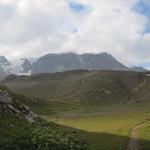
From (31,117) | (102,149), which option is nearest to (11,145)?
(102,149)

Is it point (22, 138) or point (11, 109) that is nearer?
point (22, 138)

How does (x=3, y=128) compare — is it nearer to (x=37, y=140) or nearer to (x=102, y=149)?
(x=37, y=140)

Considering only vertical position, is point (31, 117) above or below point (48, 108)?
below

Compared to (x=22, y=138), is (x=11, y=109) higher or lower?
higher

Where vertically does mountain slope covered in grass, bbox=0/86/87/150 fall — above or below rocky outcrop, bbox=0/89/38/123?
below

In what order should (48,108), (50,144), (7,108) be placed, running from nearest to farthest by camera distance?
(50,144) < (7,108) < (48,108)

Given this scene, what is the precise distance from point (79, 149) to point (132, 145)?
1003 cm

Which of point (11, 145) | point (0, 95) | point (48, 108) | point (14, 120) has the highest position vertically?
point (48, 108)

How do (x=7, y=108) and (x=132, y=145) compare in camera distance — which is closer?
(x=132, y=145)

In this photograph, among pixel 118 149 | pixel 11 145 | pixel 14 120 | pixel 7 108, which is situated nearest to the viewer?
pixel 11 145

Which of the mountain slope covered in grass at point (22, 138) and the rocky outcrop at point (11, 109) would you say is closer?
the mountain slope covered in grass at point (22, 138)

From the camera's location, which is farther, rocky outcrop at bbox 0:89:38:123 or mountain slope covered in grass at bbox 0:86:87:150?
rocky outcrop at bbox 0:89:38:123

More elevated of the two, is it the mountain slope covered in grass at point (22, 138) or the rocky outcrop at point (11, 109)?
the rocky outcrop at point (11, 109)

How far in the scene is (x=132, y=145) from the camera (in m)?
55.9
